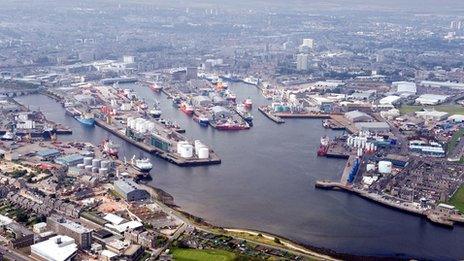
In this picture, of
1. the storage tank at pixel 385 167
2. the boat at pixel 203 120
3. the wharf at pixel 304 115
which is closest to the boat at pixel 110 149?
the boat at pixel 203 120

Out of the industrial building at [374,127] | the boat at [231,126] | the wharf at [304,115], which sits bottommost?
the wharf at [304,115]

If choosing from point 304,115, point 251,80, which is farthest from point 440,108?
point 251,80

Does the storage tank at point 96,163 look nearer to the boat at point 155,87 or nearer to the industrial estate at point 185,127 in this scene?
the industrial estate at point 185,127

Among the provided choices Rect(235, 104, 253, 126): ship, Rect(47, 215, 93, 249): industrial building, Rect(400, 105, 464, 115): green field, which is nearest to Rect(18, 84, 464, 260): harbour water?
Rect(235, 104, 253, 126): ship

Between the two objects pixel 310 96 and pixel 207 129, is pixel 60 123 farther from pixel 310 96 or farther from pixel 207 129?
pixel 310 96

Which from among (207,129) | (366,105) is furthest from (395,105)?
(207,129)

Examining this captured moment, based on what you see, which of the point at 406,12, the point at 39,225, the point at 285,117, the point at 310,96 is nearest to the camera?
the point at 39,225

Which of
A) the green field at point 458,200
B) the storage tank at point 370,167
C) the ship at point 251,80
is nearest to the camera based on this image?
the green field at point 458,200
